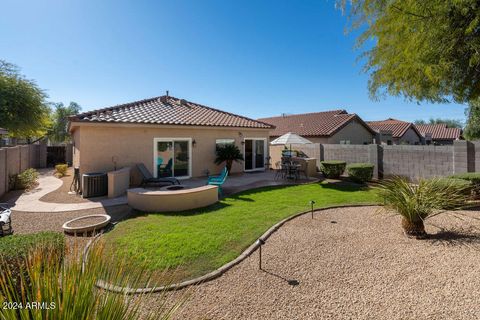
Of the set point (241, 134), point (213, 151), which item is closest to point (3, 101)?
point (213, 151)

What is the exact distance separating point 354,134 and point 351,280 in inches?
1047

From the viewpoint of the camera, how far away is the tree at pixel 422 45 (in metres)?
5.34

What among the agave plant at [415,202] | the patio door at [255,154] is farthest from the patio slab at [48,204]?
the patio door at [255,154]

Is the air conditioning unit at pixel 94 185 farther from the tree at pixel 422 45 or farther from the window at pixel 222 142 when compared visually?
the tree at pixel 422 45

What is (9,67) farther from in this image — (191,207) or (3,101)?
(191,207)

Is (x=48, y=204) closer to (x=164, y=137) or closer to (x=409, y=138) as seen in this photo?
(x=164, y=137)

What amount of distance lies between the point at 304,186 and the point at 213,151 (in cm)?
652

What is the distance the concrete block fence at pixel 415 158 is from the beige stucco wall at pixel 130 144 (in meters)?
8.77

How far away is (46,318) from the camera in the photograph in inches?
69.6

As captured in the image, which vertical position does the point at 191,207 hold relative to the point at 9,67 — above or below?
below

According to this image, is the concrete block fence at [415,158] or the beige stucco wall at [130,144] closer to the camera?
the concrete block fence at [415,158]

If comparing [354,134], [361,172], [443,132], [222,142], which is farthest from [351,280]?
[443,132]

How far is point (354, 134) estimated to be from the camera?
2838 centimetres

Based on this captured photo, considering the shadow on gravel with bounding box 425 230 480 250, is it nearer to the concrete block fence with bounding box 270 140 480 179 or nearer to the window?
the concrete block fence with bounding box 270 140 480 179
